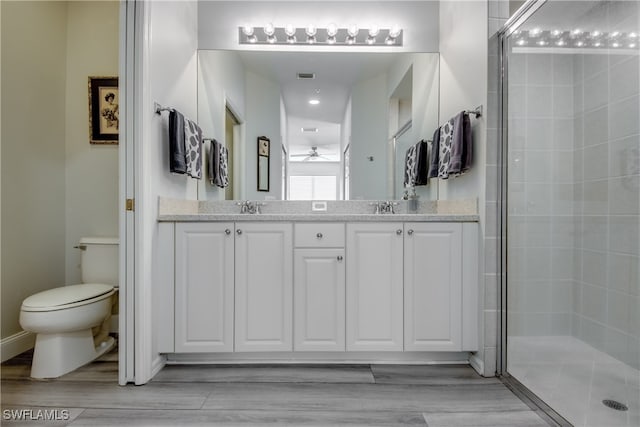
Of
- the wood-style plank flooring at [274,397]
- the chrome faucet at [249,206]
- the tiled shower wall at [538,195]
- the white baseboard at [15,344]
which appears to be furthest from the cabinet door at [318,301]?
the white baseboard at [15,344]

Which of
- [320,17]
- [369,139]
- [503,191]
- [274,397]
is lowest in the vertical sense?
[274,397]

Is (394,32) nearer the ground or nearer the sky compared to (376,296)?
nearer the sky

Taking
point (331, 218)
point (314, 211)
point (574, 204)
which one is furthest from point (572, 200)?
point (314, 211)

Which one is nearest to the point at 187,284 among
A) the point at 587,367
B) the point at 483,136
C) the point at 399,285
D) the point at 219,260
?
the point at 219,260

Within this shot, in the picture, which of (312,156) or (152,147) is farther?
(312,156)

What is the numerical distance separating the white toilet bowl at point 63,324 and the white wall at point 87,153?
571mm

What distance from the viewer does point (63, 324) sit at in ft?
5.87

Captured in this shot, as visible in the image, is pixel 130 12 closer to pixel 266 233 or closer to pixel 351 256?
pixel 266 233

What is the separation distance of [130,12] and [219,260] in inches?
52.1

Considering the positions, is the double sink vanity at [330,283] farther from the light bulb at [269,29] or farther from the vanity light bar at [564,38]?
the light bulb at [269,29]

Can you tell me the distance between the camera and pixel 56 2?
2.29 meters

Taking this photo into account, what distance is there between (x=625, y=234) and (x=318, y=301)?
148 cm

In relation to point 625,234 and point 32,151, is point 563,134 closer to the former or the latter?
point 625,234

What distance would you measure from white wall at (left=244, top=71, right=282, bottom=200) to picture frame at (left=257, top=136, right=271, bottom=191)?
0.02 meters
